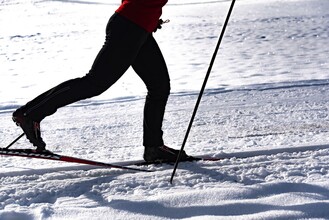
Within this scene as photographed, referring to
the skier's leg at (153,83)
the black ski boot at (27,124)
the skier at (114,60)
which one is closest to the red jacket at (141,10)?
the skier at (114,60)

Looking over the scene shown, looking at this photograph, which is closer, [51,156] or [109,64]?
[109,64]

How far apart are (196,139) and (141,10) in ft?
4.54

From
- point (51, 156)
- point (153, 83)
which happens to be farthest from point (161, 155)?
point (51, 156)

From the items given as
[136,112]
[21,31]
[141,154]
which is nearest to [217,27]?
[21,31]

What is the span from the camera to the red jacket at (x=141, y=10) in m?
2.82

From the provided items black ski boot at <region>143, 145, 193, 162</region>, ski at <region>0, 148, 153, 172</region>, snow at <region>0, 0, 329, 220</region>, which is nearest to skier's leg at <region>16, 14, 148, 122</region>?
ski at <region>0, 148, 153, 172</region>

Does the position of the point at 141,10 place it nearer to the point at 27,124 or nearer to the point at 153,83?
the point at 153,83

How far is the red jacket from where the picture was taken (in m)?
2.82

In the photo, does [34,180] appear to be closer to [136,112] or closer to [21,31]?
[136,112]

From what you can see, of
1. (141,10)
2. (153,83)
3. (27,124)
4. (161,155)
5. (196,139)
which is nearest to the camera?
(141,10)

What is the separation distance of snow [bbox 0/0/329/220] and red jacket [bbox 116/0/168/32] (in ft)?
2.83

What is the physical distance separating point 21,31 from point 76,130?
983 centimetres

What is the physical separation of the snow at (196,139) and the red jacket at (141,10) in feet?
2.83

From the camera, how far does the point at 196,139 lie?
393cm
